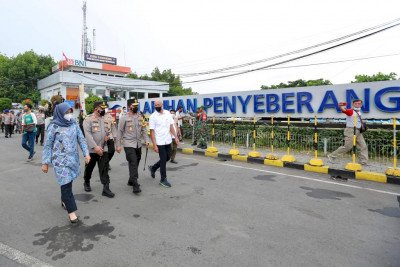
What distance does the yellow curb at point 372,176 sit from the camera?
638cm

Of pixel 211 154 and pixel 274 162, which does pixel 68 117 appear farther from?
pixel 211 154

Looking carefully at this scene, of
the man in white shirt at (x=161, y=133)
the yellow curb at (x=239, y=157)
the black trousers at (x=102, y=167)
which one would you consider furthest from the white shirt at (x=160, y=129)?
the yellow curb at (x=239, y=157)

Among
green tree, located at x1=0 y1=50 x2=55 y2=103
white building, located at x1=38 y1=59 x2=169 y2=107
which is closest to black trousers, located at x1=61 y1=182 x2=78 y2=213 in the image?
white building, located at x1=38 y1=59 x2=169 y2=107

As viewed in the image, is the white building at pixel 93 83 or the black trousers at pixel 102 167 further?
the white building at pixel 93 83

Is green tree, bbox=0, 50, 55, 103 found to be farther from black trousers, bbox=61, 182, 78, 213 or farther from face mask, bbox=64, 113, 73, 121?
black trousers, bbox=61, 182, 78, 213

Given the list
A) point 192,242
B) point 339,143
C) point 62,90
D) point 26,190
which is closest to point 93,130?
point 26,190

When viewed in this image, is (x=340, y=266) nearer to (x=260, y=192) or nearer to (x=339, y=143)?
(x=260, y=192)

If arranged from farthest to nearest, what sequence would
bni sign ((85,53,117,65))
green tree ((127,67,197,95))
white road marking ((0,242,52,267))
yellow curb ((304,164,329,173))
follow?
green tree ((127,67,197,95)) → bni sign ((85,53,117,65)) → yellow curb ((304,164,329,173)) → white road marking ((0,242,52,267))

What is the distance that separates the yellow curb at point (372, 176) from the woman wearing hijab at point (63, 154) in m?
6.15

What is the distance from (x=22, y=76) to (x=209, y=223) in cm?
4120

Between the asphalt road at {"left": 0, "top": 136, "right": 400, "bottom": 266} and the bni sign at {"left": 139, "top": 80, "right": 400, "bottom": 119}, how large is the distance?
14.1 feet

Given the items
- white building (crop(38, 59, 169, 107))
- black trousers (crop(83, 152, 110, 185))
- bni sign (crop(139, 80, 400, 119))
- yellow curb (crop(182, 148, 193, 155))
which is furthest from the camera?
white building (crop(38, 59, 169, 107))

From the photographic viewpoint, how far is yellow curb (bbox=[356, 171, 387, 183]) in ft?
20.9

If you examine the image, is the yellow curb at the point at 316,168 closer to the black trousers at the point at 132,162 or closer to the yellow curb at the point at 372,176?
the yellow curb at the point at 372,176
